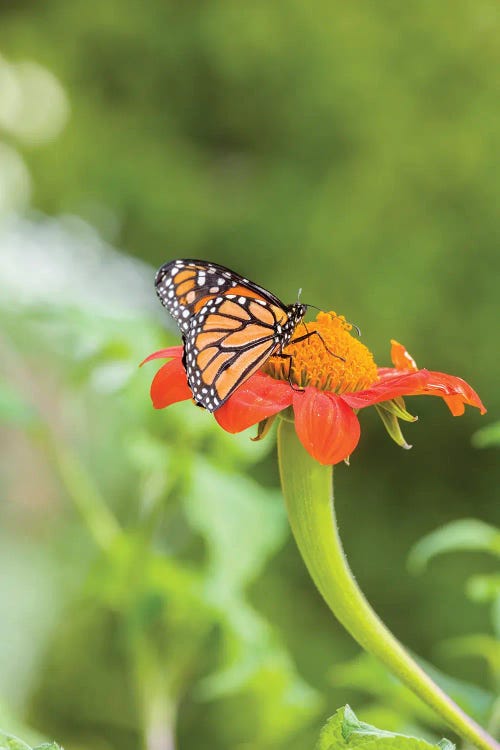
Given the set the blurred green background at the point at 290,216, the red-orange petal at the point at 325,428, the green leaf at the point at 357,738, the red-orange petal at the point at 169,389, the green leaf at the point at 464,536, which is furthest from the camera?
the blurred green background at the point at 290,216

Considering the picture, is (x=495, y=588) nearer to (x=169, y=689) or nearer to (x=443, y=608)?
(x=169, y=689)

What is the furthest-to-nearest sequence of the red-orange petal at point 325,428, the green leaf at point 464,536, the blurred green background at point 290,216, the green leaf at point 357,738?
the blurred green background at point 290,216 < the green leaf at point 464,536 < the red-orange petal at point 325,428 < the green leaf at point 357,738

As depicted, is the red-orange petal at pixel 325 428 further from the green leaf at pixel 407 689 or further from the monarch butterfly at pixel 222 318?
the green leaf at pixel 407 689

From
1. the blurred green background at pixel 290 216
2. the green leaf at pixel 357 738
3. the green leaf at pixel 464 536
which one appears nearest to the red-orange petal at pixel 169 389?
the green leaf at pixel 357 738

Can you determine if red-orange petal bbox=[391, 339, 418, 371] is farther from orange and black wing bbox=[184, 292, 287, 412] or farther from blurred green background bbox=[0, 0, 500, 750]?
blurred green background bbox=[0, 0, 500, 750]

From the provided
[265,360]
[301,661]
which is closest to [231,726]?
[301,661]

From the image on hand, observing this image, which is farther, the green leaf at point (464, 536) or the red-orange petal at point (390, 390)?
the green leaf at point (464, 536)

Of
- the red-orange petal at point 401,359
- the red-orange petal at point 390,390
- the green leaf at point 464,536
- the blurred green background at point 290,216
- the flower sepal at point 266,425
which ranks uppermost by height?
the blurred green background at point 290,216
